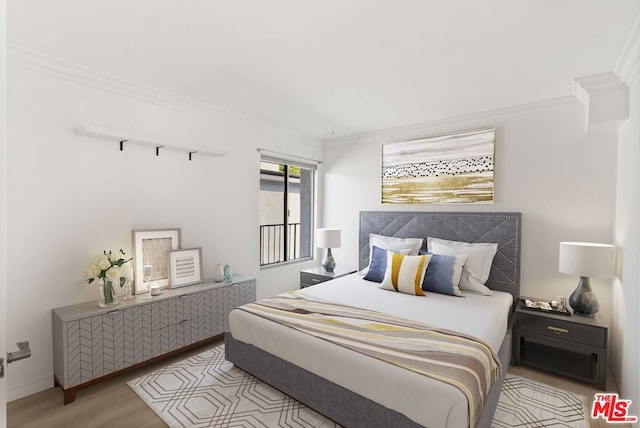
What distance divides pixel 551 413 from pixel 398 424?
1.34 m

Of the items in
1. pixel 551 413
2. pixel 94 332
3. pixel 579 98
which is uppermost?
pixel 579 98

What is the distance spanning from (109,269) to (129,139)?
1.12 meters

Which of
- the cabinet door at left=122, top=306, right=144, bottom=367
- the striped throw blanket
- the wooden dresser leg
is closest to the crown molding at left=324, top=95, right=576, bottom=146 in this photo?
the striped throw blanket

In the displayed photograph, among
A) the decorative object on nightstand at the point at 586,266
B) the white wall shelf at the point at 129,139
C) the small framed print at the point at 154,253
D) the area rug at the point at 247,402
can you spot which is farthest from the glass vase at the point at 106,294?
the decorative object on nightstand at the point at 586,266

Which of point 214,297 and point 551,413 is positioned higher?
point 214,297

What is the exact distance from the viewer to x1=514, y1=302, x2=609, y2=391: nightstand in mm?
2498

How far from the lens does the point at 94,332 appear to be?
Result: 92.2 inches

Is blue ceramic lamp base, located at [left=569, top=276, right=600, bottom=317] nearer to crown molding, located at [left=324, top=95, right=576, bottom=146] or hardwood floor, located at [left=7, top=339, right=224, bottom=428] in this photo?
crown molding, located at [left=324, top=95, right=576, bottom=146]

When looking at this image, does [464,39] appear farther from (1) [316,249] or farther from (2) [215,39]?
(1) [316,249]

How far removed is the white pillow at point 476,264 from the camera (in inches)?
124

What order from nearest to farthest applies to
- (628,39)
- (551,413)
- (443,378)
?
(443,378) → (628,39) → (551,413)

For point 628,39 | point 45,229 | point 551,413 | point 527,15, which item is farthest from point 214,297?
point 628,39

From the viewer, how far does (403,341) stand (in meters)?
1.98

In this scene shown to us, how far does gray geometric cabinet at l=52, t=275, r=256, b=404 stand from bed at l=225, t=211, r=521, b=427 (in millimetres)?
507
